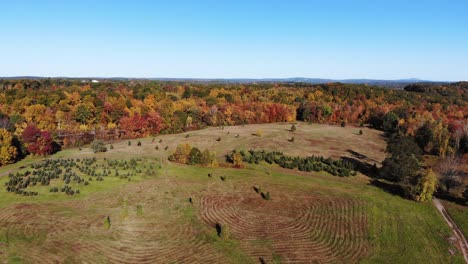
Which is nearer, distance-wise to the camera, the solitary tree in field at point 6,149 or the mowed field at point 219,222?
the mowed field at point 219,222

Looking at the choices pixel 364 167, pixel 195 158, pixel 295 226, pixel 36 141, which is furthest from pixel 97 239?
pixel 364 167

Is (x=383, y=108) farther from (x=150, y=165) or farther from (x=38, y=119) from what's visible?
(x=38, y=119)

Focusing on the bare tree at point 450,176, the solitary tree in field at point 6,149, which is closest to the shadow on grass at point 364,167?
the bare tree at point 450,176

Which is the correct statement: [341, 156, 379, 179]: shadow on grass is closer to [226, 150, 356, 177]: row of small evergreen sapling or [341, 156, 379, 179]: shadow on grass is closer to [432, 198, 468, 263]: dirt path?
[226, 150, 356, 177]: row of small evergreen sapling

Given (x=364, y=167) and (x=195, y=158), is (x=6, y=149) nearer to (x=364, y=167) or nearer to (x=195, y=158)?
(x=195, y=158)

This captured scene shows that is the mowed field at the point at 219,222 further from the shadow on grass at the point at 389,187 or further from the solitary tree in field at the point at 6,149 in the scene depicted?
the solitary tree in field at the point at 6,149

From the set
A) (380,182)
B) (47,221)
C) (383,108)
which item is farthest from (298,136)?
(47,221)
